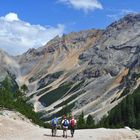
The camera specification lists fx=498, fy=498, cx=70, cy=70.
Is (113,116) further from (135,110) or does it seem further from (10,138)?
(10,138)

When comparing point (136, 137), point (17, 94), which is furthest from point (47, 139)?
point (17, 94)

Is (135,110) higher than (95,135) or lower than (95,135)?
higher

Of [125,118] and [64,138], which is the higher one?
[125,118]

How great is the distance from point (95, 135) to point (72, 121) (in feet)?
18.8

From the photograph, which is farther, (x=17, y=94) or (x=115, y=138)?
(x=17, y=94)

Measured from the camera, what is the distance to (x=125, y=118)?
19638 centimetres

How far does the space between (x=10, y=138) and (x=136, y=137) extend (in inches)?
1052

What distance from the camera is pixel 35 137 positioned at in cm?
5831

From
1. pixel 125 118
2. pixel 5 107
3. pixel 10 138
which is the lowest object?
pixel 10 138

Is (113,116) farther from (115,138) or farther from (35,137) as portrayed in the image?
(35,137)

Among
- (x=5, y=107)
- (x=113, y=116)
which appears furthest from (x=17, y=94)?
(x=5, y=107)

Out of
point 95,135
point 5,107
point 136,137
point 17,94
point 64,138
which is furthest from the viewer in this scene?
point 17,94

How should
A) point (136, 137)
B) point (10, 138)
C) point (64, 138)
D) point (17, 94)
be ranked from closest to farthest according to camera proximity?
Result: point (10, 138) < point (64, 138) < point (136, 137) < point (17, 94)

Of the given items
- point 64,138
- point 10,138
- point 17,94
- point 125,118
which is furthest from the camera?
point 125,118
